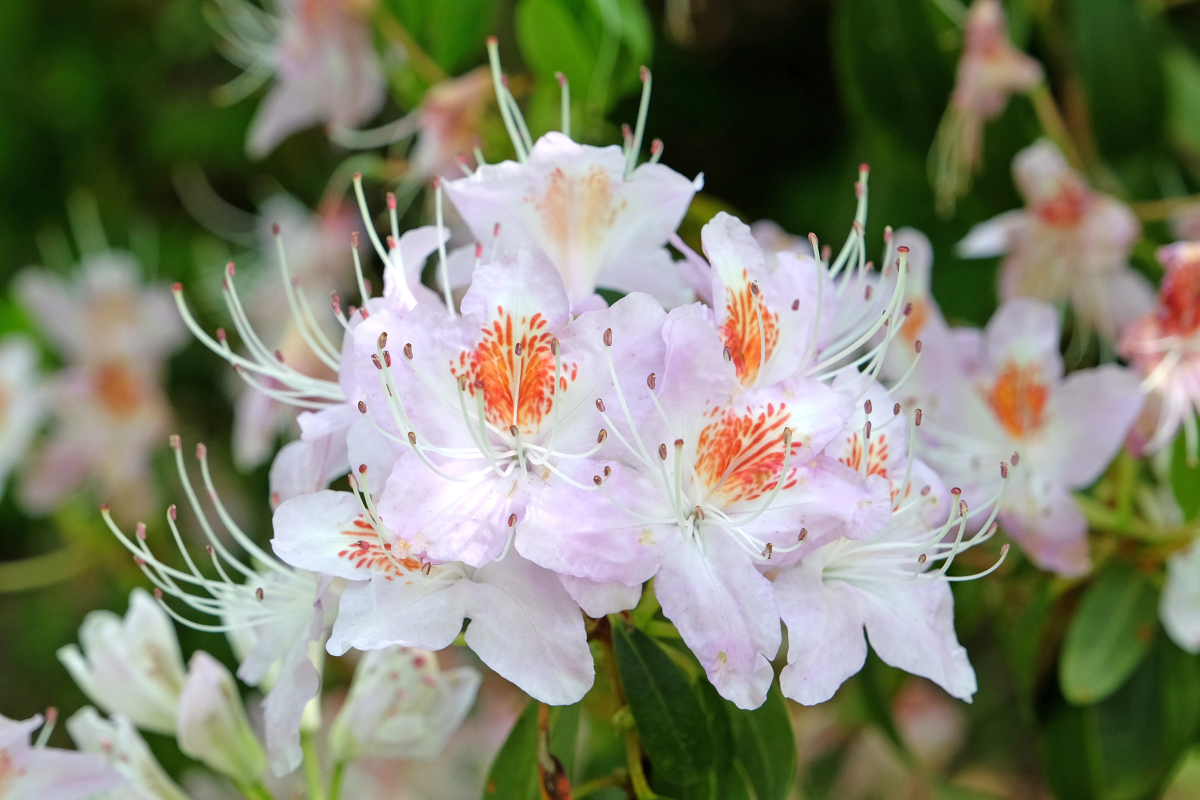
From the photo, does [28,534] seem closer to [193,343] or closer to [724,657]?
[193,343]

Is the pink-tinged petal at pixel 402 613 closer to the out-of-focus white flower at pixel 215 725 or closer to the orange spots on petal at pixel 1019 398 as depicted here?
the out-of-focus white flower at pixel 215 725

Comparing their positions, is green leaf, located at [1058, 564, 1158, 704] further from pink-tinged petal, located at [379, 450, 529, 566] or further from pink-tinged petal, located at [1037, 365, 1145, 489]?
pink-tinged petal, located at [379, 450, 529, 566]

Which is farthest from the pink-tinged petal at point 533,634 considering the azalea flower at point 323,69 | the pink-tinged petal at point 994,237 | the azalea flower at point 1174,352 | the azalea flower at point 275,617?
the azalea flower at point 323,69

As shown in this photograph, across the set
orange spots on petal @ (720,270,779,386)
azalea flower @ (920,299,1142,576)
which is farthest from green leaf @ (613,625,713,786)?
azalea flower @ (920,299,1142,576)

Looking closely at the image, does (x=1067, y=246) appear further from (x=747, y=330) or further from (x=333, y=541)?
(x=333, y=541)

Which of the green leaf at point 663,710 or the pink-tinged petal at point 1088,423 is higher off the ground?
the green leaf at point 663,710
